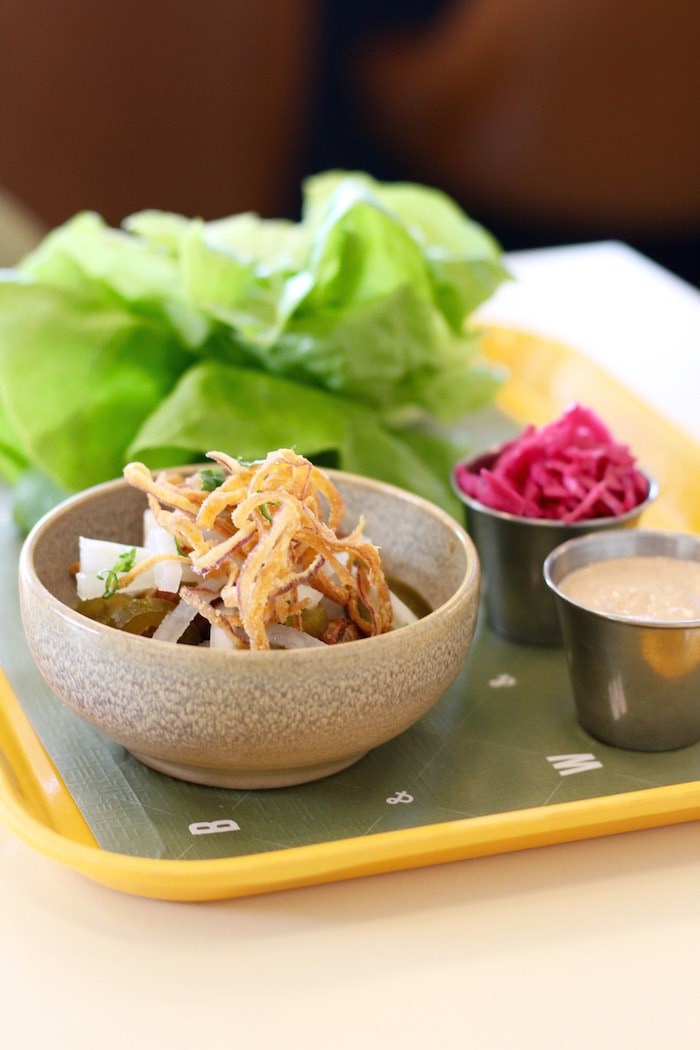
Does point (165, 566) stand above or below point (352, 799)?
above

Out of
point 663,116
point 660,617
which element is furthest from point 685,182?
point 660,617

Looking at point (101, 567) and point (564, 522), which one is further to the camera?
point (564, 522)

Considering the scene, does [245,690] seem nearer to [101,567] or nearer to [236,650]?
[236,650]

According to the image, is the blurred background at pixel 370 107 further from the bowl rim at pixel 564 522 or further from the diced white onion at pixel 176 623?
the diced white onion at pixel 176 623

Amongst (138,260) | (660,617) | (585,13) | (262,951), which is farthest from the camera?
(585,13)

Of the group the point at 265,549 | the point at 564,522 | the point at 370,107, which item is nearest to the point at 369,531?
the point at 564,522

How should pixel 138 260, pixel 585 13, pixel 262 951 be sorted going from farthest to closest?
pixel 585 13 < pixel 138 260 < pixel 262 951

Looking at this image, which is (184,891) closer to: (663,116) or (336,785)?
(336,785)
